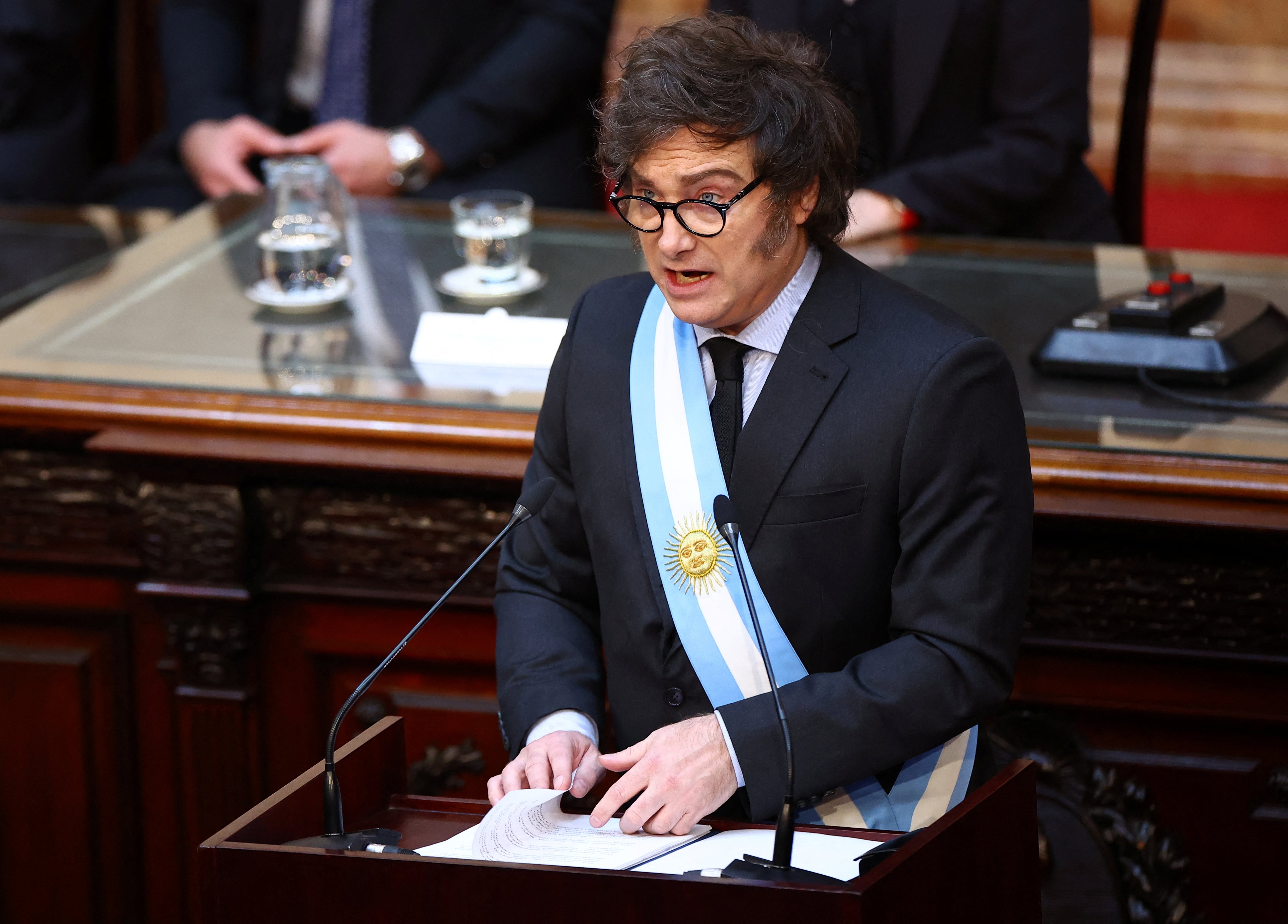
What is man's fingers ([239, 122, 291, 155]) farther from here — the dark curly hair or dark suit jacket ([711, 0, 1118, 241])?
the dark curly hair

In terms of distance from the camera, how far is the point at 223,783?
1.97 m

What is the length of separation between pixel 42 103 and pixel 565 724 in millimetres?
2684

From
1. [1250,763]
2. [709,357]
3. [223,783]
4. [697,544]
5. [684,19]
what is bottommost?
[223,783]

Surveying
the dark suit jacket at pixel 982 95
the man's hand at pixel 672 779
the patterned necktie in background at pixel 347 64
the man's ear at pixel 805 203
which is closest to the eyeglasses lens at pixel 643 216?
the man's ear at pixel 805 203

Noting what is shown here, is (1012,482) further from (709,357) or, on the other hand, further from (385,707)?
(385,707)

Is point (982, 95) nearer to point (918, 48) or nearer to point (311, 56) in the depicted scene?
point (918, 48)

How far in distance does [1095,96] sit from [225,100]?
239 centimetres

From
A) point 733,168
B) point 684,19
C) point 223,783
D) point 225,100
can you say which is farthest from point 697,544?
point 225,100

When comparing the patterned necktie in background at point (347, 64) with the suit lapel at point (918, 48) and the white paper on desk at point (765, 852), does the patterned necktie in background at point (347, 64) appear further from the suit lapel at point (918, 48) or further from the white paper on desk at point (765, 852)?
the white paper on desk at point (765, 852)

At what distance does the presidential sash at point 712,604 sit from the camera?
1334mm

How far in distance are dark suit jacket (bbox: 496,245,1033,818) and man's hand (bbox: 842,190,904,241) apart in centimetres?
105

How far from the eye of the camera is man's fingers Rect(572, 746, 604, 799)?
126cm

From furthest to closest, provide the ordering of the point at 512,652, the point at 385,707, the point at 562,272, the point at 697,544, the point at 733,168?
the point at 562,272, the point at 385,707, the point at 512,652, the point at 697,544, the point at 733,168

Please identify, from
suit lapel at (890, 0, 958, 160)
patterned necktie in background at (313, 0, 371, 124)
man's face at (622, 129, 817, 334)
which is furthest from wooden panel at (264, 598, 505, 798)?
patterned necktie in background at (313, 0, 371, 124)
